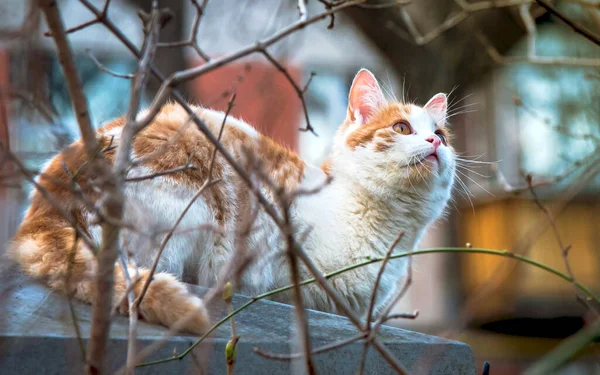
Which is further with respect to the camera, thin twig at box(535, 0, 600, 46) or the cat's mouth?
the cat's mouth

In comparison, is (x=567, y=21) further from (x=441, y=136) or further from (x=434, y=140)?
(x=441, y=136)

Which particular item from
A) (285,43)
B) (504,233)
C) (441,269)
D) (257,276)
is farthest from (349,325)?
(504,233)

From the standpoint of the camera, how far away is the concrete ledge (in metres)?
1.45

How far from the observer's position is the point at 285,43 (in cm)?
466

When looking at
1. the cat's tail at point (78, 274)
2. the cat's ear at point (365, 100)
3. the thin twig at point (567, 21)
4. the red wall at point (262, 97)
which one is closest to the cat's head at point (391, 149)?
the cat's ear at point (365, 100)

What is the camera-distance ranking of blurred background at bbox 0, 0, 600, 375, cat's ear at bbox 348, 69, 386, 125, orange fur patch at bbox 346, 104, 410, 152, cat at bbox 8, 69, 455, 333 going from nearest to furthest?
1. cat at bbox 8, 69, 455, 333
2. orange fur patch at bbox 346, 104, 410, 152
3. cat's ear at bbox 348, 69, 386, 125
4. blurred background at bbox 0, 0, 600, 375

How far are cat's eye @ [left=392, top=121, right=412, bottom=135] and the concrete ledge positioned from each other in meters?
0.98

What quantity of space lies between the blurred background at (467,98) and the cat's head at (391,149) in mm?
1659

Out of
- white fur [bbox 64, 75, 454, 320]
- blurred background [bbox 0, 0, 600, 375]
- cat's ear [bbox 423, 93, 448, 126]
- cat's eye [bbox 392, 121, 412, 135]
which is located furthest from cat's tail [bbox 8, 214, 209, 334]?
blurred background [bbox 0, 0, 600, 375]

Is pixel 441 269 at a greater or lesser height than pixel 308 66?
lesser

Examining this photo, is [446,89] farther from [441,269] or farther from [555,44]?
[555,44]

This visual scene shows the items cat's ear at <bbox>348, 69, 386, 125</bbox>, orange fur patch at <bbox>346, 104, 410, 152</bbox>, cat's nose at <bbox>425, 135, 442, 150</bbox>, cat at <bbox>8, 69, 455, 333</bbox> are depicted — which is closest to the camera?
cat at <bbox>8, 69, 455, 333</bbox>

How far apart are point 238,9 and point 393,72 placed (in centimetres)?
176

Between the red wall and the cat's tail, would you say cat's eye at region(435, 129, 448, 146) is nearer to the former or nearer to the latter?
the red wall
